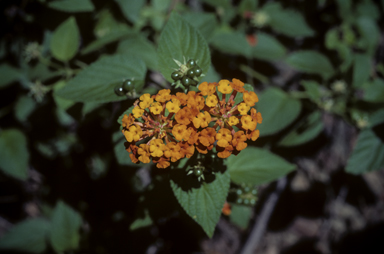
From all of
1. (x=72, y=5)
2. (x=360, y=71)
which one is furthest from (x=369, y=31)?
(x=72, y=5)

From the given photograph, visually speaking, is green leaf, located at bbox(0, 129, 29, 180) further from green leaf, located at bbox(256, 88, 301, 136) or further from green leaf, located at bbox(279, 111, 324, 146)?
green leaf, located at bbox(279, 111, 324, 146)

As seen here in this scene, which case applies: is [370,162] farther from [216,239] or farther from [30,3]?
[30,3]

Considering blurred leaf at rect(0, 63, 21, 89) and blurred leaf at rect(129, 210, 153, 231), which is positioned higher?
blurred leaf at rect(0, 63, 21, 89)

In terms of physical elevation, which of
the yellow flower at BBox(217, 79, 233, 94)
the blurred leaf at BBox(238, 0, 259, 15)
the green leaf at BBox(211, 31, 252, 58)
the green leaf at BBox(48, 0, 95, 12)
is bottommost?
the yellow flower at BBox(217, 79, 233, 94)

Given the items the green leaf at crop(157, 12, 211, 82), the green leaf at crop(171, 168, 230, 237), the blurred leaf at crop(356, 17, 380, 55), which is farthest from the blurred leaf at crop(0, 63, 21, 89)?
the blurred leaf at crop(356, 17, 380, 55)

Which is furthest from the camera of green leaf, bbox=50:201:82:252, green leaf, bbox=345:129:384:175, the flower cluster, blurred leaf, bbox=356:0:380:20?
blurred leaf, bbox=356:0:380:20

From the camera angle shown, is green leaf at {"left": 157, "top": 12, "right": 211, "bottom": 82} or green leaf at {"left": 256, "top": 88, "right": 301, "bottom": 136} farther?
green leaf at {"left": 256, "top": 88, "right": 301, "bottom": 136}

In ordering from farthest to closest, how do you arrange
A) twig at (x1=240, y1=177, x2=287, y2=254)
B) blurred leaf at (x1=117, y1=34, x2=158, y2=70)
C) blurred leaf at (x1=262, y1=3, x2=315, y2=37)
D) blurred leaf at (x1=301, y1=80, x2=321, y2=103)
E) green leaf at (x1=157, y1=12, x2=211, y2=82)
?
blurred leaf at (x1=262, y1=3, x2=315, y2=37), twig at (x1=240, y1=177, x2=287, y2=254), blurred leaf at (x1=301, y1=80, x2=321, y2=103), blurred leaf at (x1=117, y1=34, x2=158, y2=70), green leaf at (x1=157, y1=12, x2=211, y2=82)
